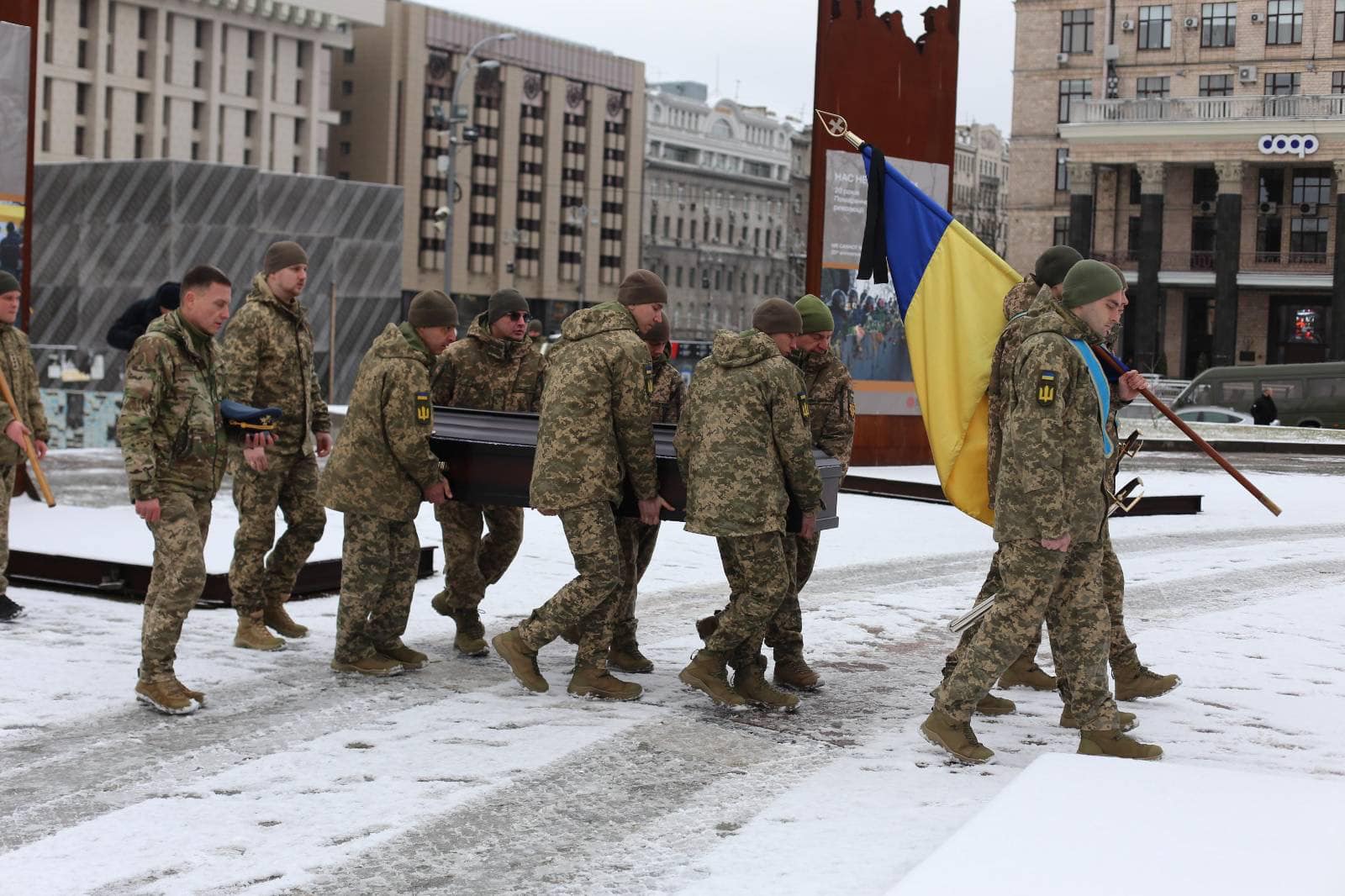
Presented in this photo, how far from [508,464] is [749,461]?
1.35 m

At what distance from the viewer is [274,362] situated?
8219 millimetres

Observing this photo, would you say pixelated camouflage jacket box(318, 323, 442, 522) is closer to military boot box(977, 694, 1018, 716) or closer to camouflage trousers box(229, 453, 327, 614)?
camouflage trousers box(229, 453, 327, 614)

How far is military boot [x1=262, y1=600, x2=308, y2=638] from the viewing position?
8.70 metres

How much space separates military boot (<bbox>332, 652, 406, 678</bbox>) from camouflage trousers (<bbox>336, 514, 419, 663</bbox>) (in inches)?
0.9

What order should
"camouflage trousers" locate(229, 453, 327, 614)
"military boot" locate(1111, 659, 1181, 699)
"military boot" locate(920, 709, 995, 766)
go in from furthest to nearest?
1. "camouflage trousers" locate(229, 453, 327, 614)
2. "military boot" locate(1111, 659, 1181, 699)
3. "military boot" locate(920, 709, 995, 766)

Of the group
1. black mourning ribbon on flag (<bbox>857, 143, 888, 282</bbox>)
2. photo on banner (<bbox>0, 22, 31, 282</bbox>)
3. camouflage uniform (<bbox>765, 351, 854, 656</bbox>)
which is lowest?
camouflage uniform (<bbox>765, 351, 854, 656</bbox>)

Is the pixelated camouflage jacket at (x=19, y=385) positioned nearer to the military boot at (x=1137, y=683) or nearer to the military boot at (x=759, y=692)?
the military boot at (x=759, y=692)

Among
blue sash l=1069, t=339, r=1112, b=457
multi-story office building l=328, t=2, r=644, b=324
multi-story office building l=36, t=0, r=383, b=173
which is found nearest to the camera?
blue sash l=1069, t=339, r=1112, b=457

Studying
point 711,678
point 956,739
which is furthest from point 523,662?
point 956,739

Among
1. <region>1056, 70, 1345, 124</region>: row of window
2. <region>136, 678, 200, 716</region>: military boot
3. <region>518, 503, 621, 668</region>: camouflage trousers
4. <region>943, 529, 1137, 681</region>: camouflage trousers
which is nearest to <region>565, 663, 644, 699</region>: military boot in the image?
<region>518, 503, 621, 668</region>: camouflage trousers

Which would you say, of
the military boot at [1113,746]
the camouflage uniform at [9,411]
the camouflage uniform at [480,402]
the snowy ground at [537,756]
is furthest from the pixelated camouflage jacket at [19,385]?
the military boot at [1113,746]

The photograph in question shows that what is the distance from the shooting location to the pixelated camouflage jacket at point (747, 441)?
705 centimetres

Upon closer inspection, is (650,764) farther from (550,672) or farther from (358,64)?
(358,64)

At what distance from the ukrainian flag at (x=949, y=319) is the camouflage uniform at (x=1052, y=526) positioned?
0.90 meters
